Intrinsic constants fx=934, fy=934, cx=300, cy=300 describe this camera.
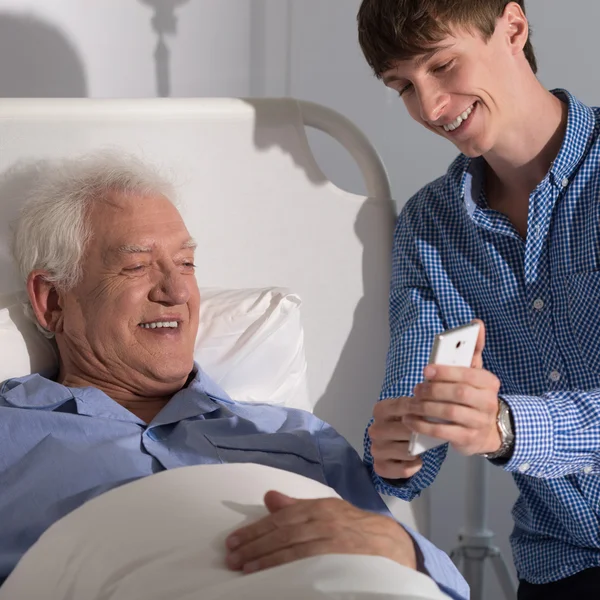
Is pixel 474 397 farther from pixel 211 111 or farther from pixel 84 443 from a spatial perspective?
pixel 211 111

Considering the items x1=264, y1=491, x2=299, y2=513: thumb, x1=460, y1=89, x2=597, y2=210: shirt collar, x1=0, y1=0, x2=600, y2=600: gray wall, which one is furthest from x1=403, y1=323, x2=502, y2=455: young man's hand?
x1=0, y1=0, x2=600, y2=600: gray wall

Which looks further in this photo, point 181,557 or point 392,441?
point 392,441

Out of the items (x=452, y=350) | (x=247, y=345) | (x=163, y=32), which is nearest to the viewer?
(x=452, y=350)

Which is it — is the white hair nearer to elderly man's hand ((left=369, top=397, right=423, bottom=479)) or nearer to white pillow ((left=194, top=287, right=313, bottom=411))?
white pillow ((left=194, top=287, right=313, bottom=411))

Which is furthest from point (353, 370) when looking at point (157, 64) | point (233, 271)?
point (157, 64)

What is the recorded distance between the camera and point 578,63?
2518mm

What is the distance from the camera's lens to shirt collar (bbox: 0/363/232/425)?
1.53m

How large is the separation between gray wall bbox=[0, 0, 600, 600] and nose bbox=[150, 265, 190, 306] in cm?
101

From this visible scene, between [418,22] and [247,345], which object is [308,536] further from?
[418,22]

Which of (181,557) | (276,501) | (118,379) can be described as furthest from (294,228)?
(181,557)

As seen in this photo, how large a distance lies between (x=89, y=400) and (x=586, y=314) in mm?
835

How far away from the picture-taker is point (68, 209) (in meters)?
1.62

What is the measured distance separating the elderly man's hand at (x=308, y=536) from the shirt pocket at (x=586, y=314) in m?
0.53

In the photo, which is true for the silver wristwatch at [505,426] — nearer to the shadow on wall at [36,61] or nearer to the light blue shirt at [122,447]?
the light blue shirt at [122,447]
